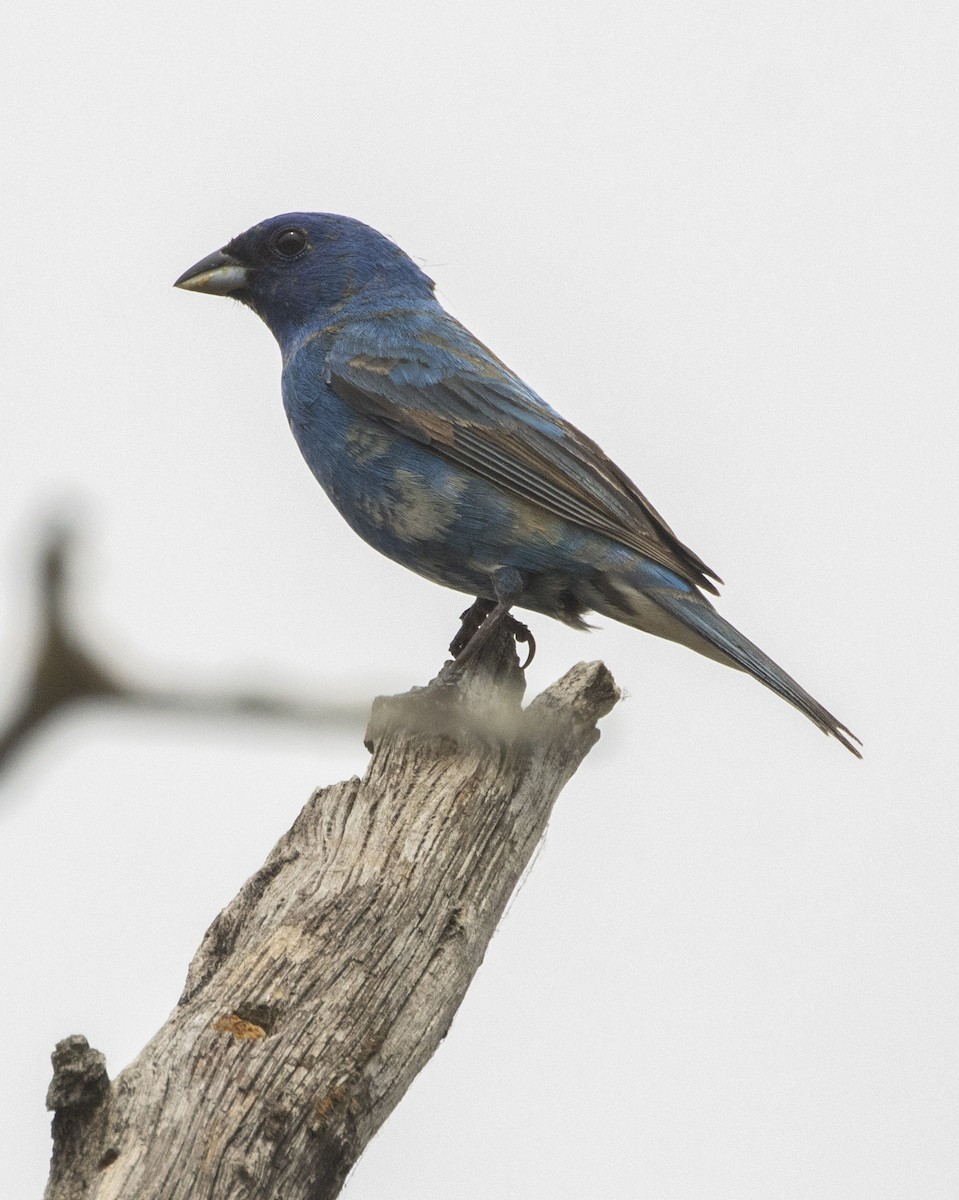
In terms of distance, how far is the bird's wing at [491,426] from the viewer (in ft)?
26.4

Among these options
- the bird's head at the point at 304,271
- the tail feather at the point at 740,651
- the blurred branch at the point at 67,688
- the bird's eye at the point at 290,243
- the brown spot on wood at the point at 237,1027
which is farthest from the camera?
the bird's eye at the point at 290,243

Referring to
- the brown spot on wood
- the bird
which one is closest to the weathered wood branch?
the brown spot on wood

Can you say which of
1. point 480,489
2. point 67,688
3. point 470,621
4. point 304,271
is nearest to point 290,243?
point 304,271

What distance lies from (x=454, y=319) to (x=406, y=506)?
212 centimetres

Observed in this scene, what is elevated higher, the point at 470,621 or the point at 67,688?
the point at 470,621

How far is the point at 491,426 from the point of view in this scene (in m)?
8.49

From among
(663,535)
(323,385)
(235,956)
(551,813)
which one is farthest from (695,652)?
(235,956)

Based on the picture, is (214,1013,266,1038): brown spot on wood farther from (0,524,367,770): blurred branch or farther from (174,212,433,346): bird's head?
(174,212,433,346): bird's head

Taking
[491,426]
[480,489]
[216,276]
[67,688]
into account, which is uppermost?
[216,276]

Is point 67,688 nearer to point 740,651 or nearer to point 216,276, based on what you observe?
point 740,651

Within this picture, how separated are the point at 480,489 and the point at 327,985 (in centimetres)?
365

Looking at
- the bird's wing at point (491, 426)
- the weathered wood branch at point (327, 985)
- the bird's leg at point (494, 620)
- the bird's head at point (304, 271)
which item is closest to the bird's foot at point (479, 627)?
the bird's leg at point (494, 620)

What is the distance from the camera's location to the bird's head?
970 centimetres

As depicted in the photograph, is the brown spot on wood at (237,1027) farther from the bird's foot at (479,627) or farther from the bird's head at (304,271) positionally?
the bird's head at (304,271)
